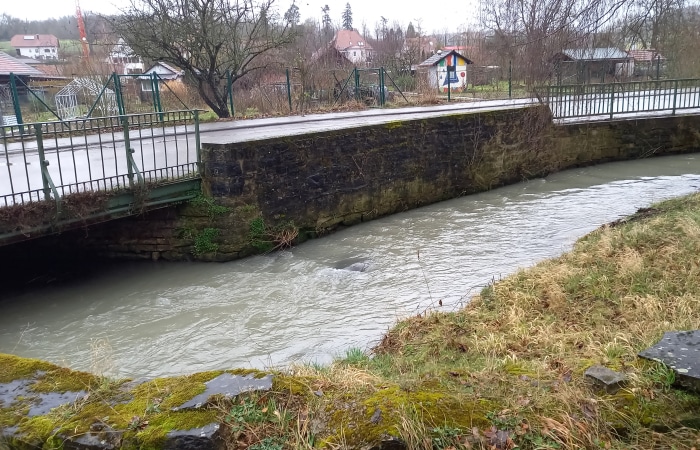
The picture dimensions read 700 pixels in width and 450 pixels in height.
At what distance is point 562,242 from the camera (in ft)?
34.4

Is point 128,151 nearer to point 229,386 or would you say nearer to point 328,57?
point 229,386

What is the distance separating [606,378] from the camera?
3.42m

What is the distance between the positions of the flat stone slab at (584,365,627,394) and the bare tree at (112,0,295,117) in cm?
1799

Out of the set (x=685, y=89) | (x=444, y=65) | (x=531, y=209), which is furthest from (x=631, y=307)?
(x=444, y=65)

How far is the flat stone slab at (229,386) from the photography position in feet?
11.0

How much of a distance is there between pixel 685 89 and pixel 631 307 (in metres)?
15.9

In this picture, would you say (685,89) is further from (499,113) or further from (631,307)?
(631,307)

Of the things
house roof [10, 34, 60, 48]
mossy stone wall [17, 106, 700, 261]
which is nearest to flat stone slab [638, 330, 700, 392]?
mossy stone wall [17, 106, 700, 261]

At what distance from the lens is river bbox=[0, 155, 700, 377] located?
7.20 m

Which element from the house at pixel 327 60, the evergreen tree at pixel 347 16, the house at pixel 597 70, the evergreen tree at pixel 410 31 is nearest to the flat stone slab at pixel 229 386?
the house at pixel 597 70

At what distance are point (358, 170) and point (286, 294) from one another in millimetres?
4633

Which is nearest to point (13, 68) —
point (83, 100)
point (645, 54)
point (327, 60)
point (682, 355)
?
point (83, 100)

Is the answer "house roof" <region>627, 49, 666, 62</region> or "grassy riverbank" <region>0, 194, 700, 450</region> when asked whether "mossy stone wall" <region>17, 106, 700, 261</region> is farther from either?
"grassy riverbank" <region>0, 194, 700, 450</region>

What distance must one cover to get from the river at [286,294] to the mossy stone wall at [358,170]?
1.47ft
